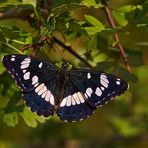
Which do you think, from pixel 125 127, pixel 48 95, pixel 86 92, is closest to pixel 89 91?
pixel 86 92

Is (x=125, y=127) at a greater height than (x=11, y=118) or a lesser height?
lesser

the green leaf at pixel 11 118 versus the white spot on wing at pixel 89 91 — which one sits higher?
the white spot on wing at pixel 89 91

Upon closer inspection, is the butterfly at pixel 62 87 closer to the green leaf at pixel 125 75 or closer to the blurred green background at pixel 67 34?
the blurred green background at pixel 67 34

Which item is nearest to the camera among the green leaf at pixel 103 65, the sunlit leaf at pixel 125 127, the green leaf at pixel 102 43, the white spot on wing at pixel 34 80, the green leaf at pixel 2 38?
the green leaf at pixel 2 38

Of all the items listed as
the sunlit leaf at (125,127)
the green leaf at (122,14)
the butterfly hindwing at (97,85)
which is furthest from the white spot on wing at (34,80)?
the sunlit leaf at (125,127)

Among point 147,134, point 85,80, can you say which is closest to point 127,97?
point 147,134

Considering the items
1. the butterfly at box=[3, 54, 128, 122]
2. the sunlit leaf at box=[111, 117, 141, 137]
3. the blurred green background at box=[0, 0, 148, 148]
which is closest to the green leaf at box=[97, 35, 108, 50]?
the blurred green background at box=[0, 0, 148, 148]

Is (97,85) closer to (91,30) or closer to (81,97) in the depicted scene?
(81,97)

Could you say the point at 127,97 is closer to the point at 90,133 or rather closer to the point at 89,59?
the point at 90,133
